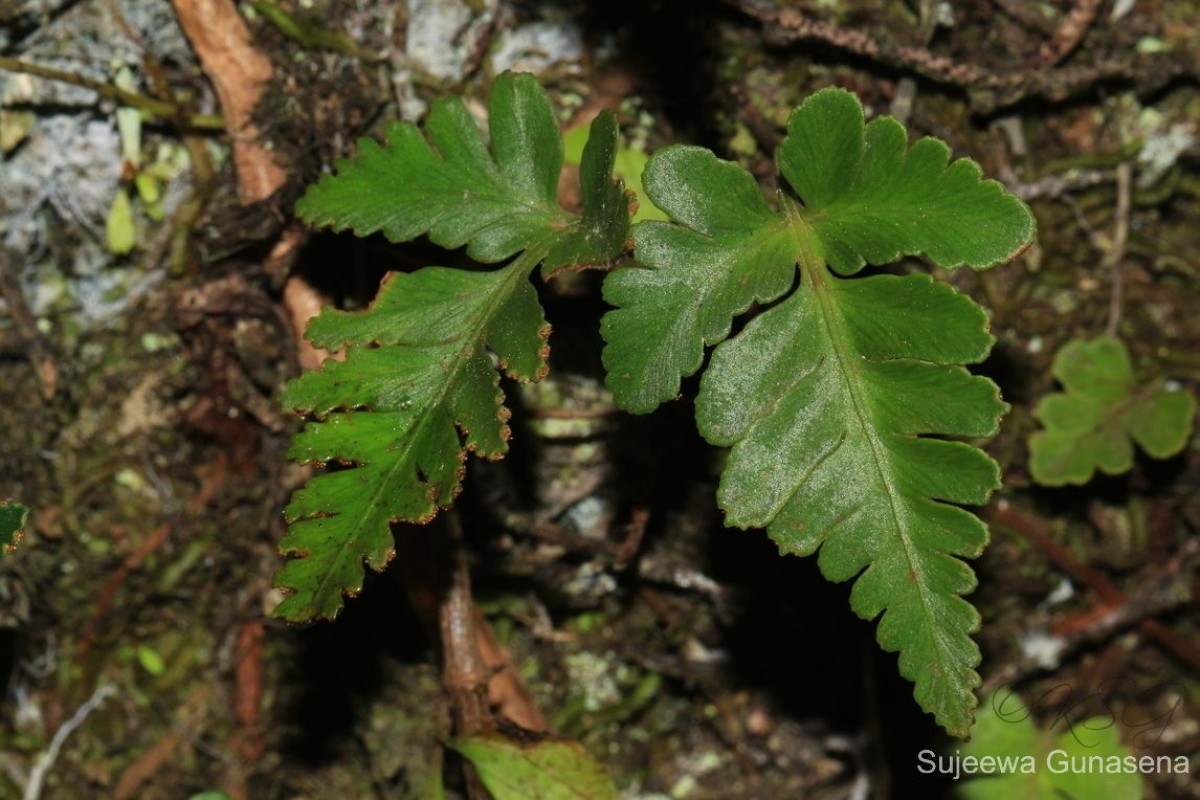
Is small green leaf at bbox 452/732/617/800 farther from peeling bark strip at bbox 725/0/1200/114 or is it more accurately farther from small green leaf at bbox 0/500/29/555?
peeling bark strip at bbox 725/0/1200/114

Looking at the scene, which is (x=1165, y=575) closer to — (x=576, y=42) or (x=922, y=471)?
(x=922, y=471)

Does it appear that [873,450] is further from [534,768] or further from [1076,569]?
[1076,569]

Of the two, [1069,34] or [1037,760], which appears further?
[1037,760]

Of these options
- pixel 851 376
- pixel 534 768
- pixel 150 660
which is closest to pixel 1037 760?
pixel 534 768

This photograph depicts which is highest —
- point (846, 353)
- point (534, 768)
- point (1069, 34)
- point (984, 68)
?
point (1069, 34)

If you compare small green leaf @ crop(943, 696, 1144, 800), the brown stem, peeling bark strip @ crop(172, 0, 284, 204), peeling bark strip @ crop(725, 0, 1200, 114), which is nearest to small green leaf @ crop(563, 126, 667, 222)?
peeling bark strip @ crop(725, 0, 1200, 114)

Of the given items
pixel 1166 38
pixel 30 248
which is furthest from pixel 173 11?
pixel 1166 38

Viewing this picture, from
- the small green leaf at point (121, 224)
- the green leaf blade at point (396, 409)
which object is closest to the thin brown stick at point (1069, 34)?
the green leaf blade at point (396, 409)
